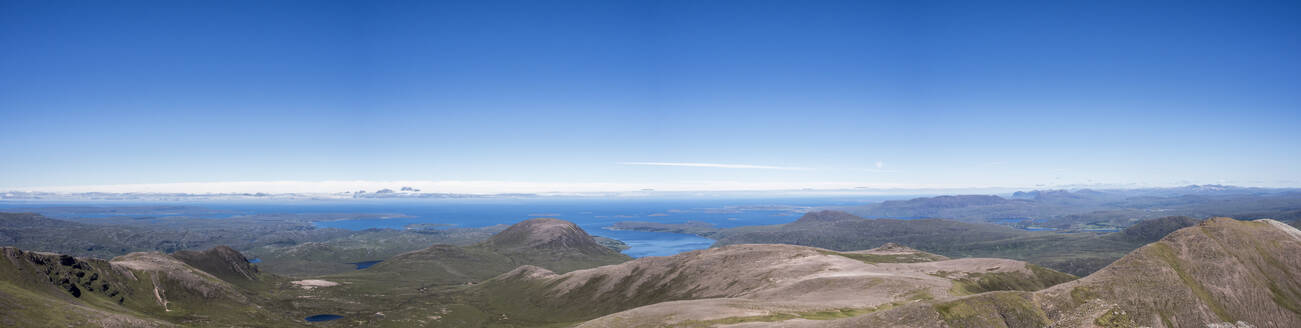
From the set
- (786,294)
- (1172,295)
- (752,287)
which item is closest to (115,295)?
(752,287)

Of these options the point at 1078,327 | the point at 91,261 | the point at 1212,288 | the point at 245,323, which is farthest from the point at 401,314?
the point at 1212,288

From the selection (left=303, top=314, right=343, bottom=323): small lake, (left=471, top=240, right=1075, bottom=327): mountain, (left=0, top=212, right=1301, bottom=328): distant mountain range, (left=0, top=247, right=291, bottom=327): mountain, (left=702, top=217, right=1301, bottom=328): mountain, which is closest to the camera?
(left=702, top=217, right=1301, bottom=328): mountain

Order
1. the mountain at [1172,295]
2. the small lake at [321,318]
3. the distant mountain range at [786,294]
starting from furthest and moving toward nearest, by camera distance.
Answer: the small lake at [321,318], the distant mountain range at [786,294], the mountain at [1172,295]

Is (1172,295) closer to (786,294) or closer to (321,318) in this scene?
(786,294)

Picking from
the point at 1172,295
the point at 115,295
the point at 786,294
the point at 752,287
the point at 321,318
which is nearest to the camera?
the point at 1172,295

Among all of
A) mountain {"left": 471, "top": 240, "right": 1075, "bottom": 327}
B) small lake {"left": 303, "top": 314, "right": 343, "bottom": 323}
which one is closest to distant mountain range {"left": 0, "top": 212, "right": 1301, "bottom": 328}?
mountain {"left": 471, "top": 240, "right": 1075, "bottom": 327}

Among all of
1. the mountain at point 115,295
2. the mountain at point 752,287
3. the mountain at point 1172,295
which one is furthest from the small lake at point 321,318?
the mountain at point 1172,295

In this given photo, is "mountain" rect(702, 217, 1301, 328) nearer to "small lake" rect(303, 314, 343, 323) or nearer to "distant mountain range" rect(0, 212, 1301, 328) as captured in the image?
"distant mountain range" rect(0, 212, 1301, 328)

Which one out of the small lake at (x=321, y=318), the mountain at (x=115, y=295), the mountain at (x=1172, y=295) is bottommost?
the small lake at (x=321, y=318)

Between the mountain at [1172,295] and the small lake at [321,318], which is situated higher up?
the mountain at [1172,295]

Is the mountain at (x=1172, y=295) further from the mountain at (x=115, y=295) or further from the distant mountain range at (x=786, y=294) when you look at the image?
the mountain at (x=115, y=295)

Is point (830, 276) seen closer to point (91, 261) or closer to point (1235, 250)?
point (1235, 250)

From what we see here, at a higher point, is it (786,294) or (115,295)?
(786,294)
